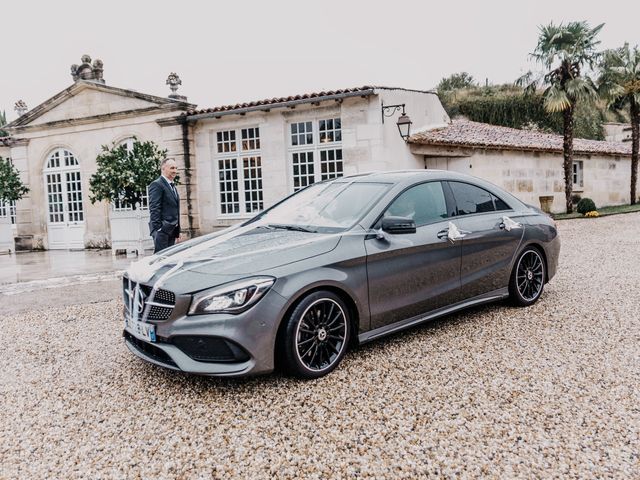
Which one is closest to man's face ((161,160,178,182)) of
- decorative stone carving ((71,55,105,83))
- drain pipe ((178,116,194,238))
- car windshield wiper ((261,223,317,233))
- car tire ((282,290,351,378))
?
car windshield wiper ((261,223,317,233))

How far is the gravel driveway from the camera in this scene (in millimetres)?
2668

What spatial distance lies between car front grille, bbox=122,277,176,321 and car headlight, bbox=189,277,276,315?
20cm

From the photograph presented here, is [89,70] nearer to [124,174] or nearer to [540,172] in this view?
[124,174]

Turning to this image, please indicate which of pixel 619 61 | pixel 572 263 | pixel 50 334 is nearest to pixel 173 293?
pixel 50 334

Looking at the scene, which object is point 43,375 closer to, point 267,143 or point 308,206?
point 308,206

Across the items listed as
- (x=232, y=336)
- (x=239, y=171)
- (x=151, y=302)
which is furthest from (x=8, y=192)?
(x=232, y=336)

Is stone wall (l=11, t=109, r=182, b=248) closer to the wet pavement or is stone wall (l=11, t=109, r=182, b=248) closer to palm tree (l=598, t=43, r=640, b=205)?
the wet pavement

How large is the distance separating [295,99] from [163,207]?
8.64 meters

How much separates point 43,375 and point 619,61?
2554cm

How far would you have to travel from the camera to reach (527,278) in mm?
5594

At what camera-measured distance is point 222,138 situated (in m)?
16.2

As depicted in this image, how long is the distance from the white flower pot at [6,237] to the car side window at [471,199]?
16.8m

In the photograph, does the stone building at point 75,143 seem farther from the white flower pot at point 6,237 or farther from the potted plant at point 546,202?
the potted plant at point 546,202

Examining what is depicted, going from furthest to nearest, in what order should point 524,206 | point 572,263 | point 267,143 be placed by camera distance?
point 267,143
point 572,263
point 524,206
